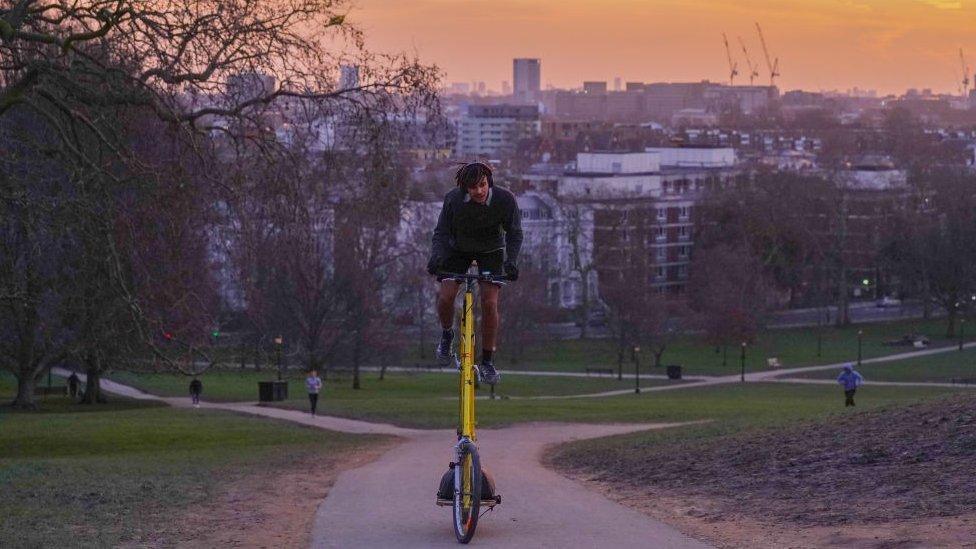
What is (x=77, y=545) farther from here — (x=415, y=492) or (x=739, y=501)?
(x=739, y=501)

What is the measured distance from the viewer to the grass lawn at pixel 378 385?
5553 centimetres

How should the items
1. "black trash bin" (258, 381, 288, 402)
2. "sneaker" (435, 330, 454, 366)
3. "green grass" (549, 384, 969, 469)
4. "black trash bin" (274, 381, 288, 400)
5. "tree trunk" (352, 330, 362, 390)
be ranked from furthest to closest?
"tree trunk" (352, 330, 362, 390) < "black trash bin" (274, 381, 288, 400) < "black trash bin" (258, 381, 288, 402) < "green grass" (549, 384, 969, 469) < "sneaker" (435, 330, 454, 366)

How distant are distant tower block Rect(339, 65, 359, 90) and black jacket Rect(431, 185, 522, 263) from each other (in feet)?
37.8

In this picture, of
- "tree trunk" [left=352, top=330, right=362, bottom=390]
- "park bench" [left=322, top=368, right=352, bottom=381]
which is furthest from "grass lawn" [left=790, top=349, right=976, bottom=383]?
"tree trunk" [left=352, top=330, right=362, bottom=390]

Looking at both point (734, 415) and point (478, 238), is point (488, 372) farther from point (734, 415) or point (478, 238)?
point (734, 415)

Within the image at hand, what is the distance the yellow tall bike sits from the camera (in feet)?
35.7

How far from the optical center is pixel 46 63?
19.6 m

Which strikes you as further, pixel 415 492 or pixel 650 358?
pixel 650 358

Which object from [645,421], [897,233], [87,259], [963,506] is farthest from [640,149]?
[963,506]

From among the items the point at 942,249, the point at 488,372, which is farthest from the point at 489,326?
the point at 942,249

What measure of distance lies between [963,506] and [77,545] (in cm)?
653

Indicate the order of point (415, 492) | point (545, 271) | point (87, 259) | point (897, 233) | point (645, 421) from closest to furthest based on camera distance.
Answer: point (415, 492)
point (87, 259)
point (645, 421)
point (545, 271)
point (897, 233)

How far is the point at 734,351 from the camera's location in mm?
85938

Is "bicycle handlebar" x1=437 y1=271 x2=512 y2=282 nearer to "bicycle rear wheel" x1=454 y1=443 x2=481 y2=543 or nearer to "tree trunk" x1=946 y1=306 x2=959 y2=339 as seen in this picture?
"bicycle rear wheel" x1=454 y1=443 x2=481 y2=543
